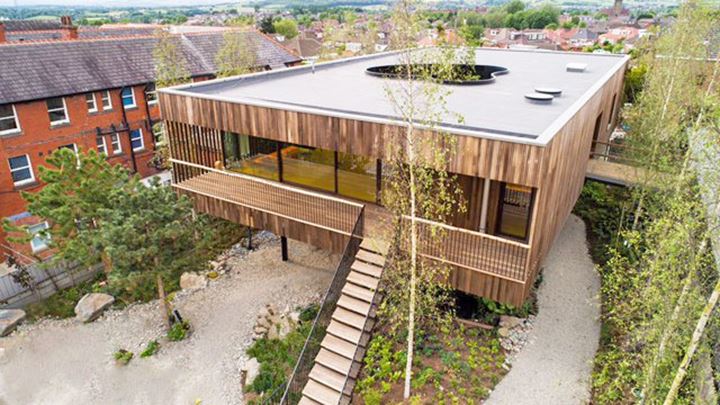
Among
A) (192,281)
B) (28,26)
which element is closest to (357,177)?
(192,281)

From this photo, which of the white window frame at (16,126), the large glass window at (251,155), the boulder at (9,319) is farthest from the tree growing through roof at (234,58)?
the boulder at (9,319)

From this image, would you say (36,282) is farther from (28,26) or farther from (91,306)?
(28,26)

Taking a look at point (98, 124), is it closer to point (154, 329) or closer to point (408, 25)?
point (154, 329)

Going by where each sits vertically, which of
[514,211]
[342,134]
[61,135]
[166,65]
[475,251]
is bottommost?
[61,135]

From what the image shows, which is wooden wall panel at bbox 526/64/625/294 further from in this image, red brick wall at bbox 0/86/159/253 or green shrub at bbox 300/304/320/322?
red brick wall at bbox 0/86/159/253

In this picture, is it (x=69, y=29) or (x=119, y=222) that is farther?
(x=69, y=29)
